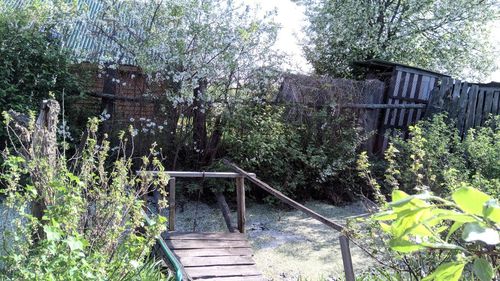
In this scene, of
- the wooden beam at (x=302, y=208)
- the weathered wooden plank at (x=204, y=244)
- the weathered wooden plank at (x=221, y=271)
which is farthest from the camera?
the weathered wooden plank at (x=204, y=244)

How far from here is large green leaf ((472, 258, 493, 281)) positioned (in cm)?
51

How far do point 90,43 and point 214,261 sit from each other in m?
4.49

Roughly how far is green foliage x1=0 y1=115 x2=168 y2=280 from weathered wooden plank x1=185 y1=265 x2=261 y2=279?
86cm

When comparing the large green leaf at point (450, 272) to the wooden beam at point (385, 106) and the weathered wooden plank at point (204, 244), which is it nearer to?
the weathered wooden plank at point (204, 244)

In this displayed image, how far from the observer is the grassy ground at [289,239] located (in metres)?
5.24

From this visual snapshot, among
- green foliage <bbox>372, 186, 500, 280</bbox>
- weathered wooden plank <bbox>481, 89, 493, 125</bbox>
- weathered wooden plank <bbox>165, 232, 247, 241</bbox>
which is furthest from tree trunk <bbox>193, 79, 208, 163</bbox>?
green foliage <bbox>372, 186, 500, 280</bbox>

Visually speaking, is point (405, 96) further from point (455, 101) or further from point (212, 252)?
point (212, 252)

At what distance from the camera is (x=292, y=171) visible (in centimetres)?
749

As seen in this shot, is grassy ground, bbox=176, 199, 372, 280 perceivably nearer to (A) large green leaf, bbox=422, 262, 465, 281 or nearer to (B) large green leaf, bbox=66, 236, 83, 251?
(B) large green leaf, bbox=66, 236, 83, 251

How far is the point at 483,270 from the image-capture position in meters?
0.52

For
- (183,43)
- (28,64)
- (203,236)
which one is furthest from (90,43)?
(203,236)

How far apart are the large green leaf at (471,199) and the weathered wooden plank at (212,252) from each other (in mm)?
4038

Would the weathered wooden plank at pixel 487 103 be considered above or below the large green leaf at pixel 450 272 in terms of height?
above

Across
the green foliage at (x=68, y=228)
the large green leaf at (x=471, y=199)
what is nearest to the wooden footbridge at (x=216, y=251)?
the green foliage at (x=68, y=228)
